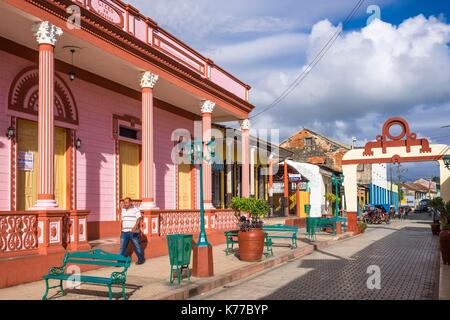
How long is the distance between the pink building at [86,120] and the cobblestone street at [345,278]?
3.45 m

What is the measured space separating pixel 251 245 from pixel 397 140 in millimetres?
14100

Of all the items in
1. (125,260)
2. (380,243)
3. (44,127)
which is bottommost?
(380,243)

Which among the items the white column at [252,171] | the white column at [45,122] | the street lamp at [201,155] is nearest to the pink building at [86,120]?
the white column at [45,122]

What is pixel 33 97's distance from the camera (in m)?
11.9

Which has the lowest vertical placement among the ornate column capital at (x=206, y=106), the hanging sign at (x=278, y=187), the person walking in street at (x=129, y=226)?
the person walking in street at (x=129, y=226)

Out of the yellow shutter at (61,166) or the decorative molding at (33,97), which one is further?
the yellow shutter at (61,166)

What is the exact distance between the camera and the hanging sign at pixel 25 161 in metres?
11.6

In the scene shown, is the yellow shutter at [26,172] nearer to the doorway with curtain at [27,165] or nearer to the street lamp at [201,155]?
the doorway with curtain at [27,165]

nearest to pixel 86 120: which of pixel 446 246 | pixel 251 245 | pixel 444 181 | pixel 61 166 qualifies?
pixel 61 166

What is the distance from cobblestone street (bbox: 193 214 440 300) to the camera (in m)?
8.54

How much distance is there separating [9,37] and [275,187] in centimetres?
2347
